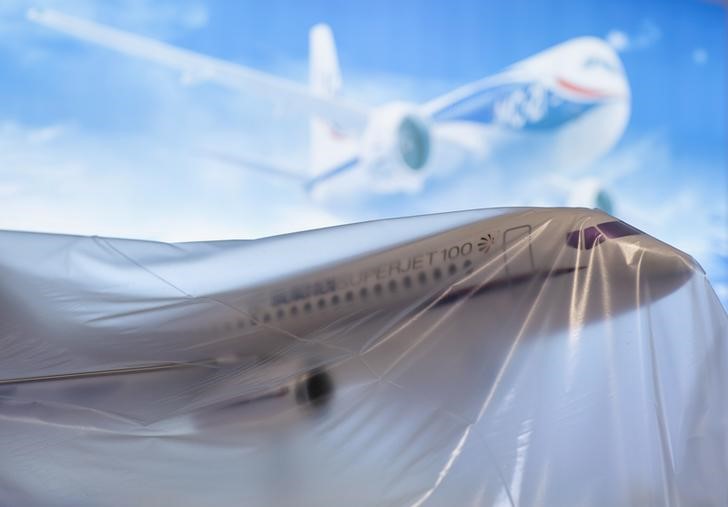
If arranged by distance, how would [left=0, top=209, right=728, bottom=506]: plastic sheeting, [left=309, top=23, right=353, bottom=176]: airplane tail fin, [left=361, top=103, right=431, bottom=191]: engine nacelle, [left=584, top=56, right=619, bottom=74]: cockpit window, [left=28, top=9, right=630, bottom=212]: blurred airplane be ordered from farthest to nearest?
[left=584, top=56, right=619, bottom=74]: cockpit window < [left=361, top=103, right=431, bottom=191]: engine nacelle < [left=309, top=23, right=353, bottom=176]: airplane tail fin < [left=28, top=9, right=630, bottom=212]: blurred airplane < [left=0, top=209, right=728, bottom=506]: plastic sheeting

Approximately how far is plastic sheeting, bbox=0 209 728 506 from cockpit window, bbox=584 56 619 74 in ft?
8.93

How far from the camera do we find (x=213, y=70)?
318 centimetres

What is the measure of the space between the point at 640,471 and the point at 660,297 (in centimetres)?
29

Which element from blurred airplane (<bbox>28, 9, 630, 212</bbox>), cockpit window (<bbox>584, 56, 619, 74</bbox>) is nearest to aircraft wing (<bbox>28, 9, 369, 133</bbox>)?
blurred airplane (<bbox>28, 9, 630, 212</bbox>)

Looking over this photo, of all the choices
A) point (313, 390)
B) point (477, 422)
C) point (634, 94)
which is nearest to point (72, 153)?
point (313, 390)

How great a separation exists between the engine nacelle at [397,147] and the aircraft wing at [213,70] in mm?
81

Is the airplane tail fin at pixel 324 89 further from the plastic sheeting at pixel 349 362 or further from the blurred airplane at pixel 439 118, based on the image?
the plastic sheeting at pixel 349 362

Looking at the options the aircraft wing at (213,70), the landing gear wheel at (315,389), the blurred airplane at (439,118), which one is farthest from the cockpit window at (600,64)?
the landing gear wheel at (315,389)

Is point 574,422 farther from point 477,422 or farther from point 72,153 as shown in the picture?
point 72,153

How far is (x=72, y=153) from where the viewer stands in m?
2.93

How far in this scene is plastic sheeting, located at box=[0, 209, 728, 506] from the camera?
4.48 ft

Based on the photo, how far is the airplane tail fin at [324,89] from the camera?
11.1ft

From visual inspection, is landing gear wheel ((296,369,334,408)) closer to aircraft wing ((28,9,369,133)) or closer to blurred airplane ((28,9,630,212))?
blurred airplane ((28,9,630,212))

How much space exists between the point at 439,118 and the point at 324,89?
1.72ft
